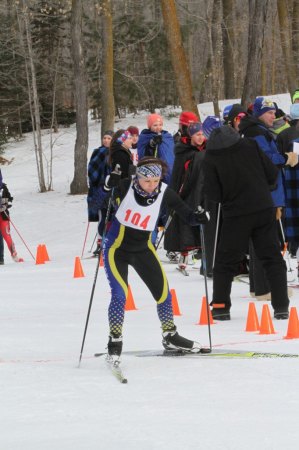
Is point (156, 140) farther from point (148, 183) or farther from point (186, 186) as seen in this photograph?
point (148, 183)

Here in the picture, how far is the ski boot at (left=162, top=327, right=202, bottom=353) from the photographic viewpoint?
22.1 feet

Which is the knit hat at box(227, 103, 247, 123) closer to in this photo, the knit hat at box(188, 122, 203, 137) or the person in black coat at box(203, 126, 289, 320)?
the knit hat at box(188, 122, 203, 137)

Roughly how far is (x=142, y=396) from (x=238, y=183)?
9.87 feet

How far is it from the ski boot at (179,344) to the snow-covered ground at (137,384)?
14cm

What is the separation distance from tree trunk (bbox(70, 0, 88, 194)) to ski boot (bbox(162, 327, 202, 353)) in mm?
17647

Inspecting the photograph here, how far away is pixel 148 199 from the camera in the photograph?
657 cm

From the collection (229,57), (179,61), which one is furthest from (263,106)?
(229,57)

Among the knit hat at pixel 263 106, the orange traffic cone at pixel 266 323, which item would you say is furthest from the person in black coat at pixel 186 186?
the orange traffic cone at pixel 266 323

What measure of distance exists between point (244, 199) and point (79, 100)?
56.1 ft

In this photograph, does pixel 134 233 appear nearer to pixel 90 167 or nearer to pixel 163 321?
pixel 163 321

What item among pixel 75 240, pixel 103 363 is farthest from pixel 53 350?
pixel 75 240

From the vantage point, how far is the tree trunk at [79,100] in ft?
78.8

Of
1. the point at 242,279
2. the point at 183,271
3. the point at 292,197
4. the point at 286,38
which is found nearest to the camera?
the point at 292,197

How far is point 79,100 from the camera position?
24.6m
